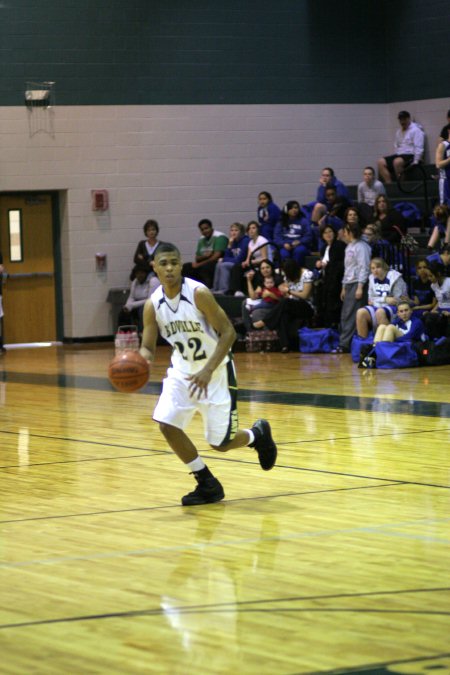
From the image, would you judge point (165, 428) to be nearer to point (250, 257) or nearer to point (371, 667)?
point (371, 667)

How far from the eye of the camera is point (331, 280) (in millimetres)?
16703

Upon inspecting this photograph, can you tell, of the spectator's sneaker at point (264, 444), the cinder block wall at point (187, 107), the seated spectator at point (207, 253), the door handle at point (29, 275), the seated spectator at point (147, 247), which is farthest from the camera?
the door handle at point (29, 275)

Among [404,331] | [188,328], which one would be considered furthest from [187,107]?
[188,328]

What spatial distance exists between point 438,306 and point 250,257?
3.99 metres

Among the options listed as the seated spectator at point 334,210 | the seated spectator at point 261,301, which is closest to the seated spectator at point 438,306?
the seated spectator at point 261,301

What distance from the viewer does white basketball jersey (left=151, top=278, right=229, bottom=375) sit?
6.82 meters

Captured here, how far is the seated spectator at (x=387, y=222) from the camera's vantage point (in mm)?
16953

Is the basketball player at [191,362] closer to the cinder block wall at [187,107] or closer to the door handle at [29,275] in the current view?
the cinder block wall at [187,107]

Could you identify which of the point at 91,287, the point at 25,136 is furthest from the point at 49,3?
the point at 91,287

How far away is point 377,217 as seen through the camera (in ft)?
56.6

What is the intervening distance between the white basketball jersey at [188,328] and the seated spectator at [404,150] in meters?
13.8

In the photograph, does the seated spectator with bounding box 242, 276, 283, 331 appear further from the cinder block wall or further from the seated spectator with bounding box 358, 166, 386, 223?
the cinder block wall

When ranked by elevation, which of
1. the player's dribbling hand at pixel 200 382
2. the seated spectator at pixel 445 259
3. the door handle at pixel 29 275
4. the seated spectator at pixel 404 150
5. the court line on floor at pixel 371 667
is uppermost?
the seated spectator at pixel 404 150

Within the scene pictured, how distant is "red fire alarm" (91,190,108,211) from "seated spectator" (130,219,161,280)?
2.71ft
